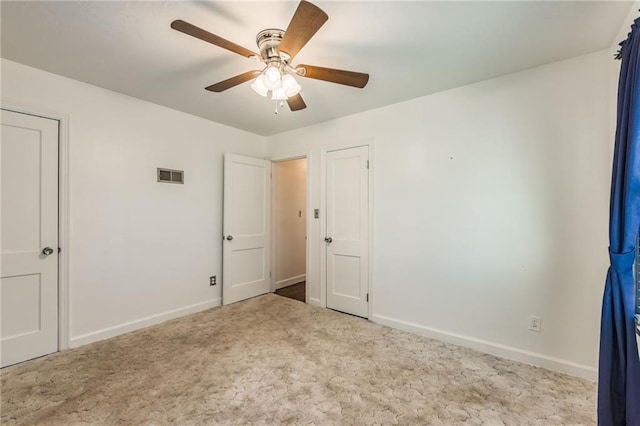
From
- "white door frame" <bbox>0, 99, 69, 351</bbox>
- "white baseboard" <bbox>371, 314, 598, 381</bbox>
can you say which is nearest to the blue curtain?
"white baseboard" <bbox>371, 314, 598, 381</bbox>

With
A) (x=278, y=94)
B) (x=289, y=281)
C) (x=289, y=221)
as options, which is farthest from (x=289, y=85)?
(x=289, y=281)

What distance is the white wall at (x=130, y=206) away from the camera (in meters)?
2.54

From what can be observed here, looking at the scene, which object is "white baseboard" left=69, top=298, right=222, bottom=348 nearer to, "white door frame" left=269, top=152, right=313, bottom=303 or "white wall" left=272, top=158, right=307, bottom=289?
"white door frame" left=269, top=152, right=313, bottom=303

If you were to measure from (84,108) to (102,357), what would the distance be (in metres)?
2.25

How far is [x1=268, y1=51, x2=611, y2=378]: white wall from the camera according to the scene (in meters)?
2.08

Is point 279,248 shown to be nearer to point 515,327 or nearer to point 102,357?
point 102,357

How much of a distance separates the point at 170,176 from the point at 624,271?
385 cm

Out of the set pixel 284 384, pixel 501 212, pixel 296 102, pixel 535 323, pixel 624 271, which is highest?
pixel 296 102

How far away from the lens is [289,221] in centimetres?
473

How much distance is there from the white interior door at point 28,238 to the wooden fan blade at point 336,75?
2360mm

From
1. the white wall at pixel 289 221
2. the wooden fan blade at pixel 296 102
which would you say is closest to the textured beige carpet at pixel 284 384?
the white wall at pixel 289 221

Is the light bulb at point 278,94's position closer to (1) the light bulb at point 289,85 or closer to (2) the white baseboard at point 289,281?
(1) the light bulb at point 289,85

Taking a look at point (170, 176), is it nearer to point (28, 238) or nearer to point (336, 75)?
point (28, 238)

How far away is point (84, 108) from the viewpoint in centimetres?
260
